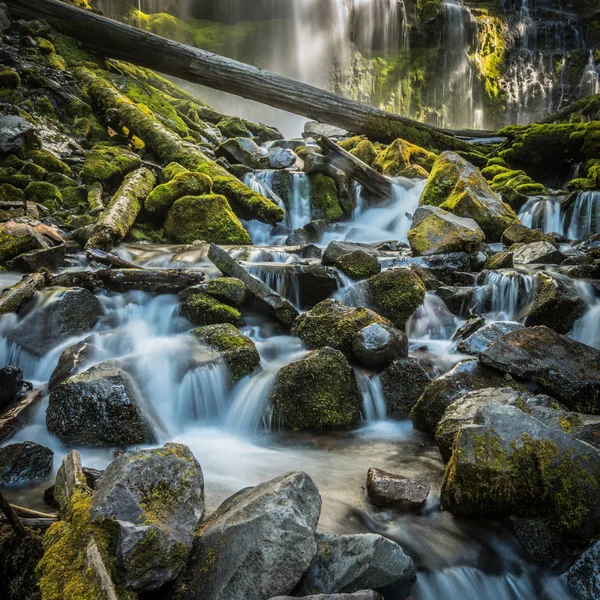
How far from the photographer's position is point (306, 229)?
10195 millimetres

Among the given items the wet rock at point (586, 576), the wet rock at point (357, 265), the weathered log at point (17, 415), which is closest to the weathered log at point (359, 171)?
the wet rock at point (357, 265)

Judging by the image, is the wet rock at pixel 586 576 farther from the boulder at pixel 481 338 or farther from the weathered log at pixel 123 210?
the weathered log at pixel 123 210

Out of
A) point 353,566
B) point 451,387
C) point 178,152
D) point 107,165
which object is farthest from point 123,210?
point 353,566

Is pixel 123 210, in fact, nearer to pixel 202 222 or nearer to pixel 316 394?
pixel 202 222

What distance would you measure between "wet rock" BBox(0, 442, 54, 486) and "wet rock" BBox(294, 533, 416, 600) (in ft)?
7.09

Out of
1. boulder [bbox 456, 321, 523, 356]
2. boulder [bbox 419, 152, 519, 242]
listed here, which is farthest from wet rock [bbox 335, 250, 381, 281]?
boulder [bbox 419, 152, 519, 242]

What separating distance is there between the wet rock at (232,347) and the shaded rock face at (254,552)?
2.70 meters

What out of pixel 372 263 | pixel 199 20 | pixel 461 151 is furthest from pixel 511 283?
pixel 199 20

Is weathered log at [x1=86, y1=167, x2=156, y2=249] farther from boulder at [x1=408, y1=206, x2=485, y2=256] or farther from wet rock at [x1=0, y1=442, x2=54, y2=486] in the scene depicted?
boulder at [x1=408, y1=206, x2=485, y2=256]

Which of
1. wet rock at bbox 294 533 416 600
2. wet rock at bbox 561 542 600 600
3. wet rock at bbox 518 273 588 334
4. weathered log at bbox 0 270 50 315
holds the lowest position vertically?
wet rock at bbox 561 542 600 600

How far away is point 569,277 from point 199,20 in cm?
3713

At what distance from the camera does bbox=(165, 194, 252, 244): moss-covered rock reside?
8.71 meters

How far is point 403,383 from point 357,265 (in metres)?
2.62

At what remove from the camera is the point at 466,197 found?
9.15 meters
